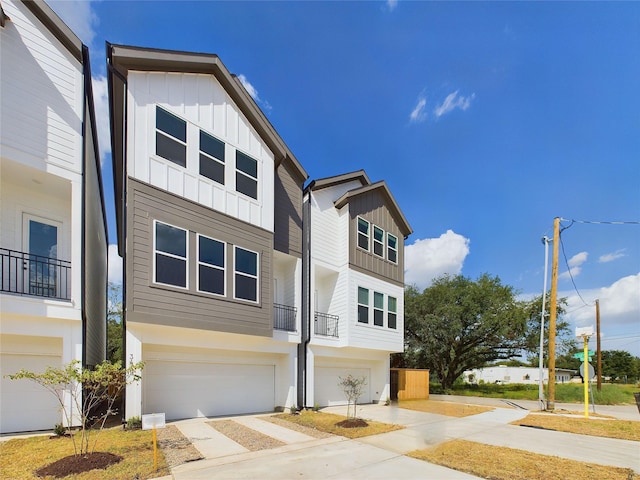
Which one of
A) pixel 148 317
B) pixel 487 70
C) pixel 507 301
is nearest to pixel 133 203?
pixel 148 317

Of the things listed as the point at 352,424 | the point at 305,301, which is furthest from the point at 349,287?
the point at 352,424

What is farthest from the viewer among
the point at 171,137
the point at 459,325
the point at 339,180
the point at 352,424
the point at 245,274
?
the point at 459,325

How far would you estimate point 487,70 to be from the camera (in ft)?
44.3

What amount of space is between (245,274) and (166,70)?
6.60 meters

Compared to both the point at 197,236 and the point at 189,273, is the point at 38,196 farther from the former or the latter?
the point at 189,273

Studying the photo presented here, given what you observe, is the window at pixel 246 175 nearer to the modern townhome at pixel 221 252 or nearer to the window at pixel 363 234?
the modern townhome at pixel 221 252

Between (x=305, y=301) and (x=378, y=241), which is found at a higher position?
(x=378, y=241)

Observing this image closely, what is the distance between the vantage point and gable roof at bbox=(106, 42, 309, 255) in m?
10.1

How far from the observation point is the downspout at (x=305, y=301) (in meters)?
13.7

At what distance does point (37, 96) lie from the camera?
28.6 ft

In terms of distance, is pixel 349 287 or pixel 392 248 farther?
pixel 392 248

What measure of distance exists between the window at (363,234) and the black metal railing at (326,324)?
141 inches

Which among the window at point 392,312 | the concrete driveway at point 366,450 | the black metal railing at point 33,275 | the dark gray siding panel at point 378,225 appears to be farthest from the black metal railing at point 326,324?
A: the black metal railing at point 33,275

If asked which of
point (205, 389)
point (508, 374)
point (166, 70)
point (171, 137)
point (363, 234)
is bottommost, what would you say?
point (508, 374)
